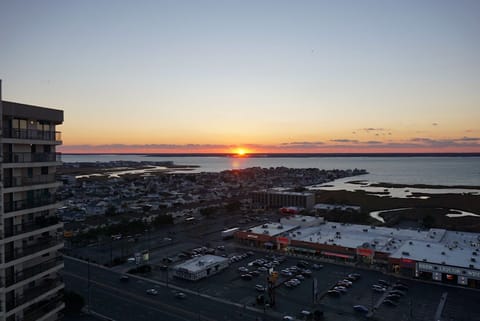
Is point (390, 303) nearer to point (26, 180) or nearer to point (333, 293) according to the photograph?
point (333, 293)

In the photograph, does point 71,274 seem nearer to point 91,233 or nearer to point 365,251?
point 91,233

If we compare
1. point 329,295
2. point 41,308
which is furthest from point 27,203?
point 329,295

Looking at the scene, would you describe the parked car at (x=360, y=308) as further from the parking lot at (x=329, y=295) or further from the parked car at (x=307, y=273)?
the parked car at (x=307, y=273)

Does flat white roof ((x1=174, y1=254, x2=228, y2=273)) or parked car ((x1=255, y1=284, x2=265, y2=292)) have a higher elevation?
flat white roof ((x1=174, y1=254, x2=228, y2=273))

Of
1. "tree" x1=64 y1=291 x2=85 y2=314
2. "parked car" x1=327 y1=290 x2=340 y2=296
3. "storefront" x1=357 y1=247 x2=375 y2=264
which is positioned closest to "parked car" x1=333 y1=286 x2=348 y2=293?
"parked car" x1=327 y1=290 x2=340 y2=296

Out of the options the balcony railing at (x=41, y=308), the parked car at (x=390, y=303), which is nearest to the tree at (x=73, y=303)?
the balcony railing at (x=41, y=308)

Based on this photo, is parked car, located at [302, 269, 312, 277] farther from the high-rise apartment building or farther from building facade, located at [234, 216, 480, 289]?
the high-rise apartment building

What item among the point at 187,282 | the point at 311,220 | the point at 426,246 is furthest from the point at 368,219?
the point at 187,282
